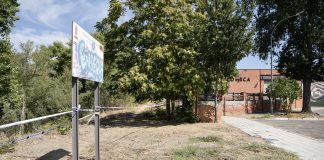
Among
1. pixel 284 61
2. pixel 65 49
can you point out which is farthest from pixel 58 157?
pixel 65 49

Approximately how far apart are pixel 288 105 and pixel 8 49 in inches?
877

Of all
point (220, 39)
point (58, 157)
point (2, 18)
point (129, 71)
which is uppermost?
point (2, 18)

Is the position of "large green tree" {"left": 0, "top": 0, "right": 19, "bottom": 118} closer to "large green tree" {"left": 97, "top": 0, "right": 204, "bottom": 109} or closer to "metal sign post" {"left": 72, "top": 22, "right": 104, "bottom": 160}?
"large green tree" {"left": 97, "top": 0, "right": 204, "bottom": 109}

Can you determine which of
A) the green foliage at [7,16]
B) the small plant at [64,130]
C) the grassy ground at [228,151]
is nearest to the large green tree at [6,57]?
the green foliage at [7,16]

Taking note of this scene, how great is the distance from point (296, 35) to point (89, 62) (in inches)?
1074

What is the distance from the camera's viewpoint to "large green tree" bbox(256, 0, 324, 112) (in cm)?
3172

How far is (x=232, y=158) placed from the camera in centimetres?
1069

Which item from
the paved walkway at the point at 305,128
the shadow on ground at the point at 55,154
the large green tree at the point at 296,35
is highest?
the large green tree at the point at 296,35

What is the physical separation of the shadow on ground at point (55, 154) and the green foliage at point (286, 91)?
24.2 meters

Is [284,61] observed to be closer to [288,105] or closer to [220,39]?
[288,105]

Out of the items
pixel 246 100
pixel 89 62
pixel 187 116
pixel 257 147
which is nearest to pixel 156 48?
pixel 187 116

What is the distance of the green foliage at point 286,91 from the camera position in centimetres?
3305

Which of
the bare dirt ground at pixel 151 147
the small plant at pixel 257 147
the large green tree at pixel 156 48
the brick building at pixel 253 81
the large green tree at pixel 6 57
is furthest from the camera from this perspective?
the brick building at pixel 253 81

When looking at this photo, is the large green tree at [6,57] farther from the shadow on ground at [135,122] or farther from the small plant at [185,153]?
the small plant at [185,153]
